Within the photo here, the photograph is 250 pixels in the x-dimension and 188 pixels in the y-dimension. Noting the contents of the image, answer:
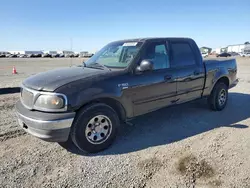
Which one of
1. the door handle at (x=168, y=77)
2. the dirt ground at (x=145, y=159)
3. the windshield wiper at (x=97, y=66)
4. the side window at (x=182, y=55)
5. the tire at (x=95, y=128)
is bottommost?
the dirt ground at (x=145, y=159)

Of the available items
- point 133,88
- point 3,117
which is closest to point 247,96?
point 133,88

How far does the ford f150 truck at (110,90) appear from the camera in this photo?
10.3 ft

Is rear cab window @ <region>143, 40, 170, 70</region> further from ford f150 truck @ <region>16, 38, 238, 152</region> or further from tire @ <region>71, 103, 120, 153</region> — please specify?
tire @ <region>71, 103, 120, 153</region>

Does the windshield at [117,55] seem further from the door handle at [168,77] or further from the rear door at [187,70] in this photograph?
the rear door at [187,70]

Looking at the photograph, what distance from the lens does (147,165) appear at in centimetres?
317

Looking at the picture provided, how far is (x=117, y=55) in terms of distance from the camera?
4.36 m

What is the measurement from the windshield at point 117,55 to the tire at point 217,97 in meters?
2.66

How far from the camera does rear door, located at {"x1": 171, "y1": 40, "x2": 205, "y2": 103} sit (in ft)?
15.0

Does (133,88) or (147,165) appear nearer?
(147,165)

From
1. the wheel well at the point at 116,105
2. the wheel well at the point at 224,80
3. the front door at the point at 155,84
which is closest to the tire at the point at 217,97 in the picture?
the wheel well at the point at 224,80

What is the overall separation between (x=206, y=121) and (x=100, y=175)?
3112 millimetres

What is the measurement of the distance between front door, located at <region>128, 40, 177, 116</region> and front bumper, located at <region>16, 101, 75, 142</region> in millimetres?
1242

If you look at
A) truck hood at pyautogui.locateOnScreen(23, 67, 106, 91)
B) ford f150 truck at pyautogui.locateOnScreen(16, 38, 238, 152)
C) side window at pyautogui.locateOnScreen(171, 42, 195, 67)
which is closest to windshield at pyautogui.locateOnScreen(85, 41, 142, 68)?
ford f150 truck at pyautogui.locateOnScreen(16, 38, 238, 152)

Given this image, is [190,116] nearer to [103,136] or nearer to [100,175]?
[103,136]
